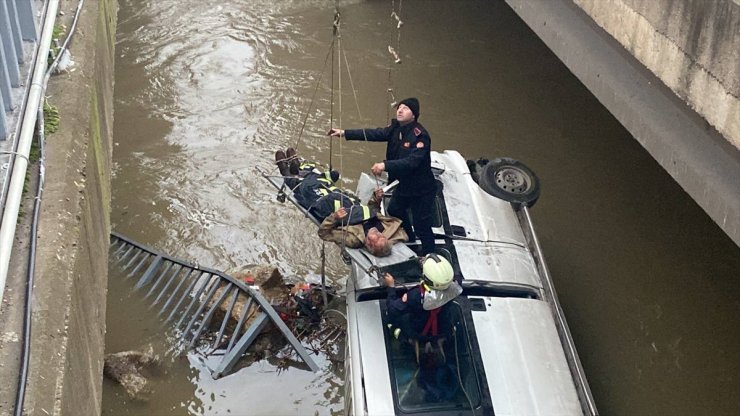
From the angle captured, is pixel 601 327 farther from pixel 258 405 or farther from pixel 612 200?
pixel 258 405

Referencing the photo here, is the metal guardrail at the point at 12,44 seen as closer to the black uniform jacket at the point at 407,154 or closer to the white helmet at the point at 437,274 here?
the black uniform jacket at the point at 407,154

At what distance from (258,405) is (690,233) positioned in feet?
18.3

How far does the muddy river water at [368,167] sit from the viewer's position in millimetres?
7705

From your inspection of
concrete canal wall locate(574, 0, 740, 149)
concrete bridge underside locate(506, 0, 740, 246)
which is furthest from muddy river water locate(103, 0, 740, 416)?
concrete canal wall locate(574, 0, 740, 149)

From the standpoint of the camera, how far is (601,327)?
8.25 m

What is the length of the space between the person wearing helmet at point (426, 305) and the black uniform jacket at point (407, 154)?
0.99m

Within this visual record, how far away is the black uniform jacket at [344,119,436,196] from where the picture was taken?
6.69 meters

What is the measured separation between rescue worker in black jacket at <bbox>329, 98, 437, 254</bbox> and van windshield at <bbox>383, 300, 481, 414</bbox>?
103 cm

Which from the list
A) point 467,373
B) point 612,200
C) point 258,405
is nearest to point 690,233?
point 612,200

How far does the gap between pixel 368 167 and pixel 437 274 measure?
490cm

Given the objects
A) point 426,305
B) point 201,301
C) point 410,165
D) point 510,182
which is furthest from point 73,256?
point 510,182

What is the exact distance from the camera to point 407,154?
680 centimetres

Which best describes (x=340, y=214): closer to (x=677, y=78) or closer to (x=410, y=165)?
(x=410, y=165)

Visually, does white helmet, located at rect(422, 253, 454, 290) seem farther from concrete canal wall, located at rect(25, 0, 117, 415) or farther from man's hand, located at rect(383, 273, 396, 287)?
concrete canal wall, located at rect(25, 0, 117, 415)
